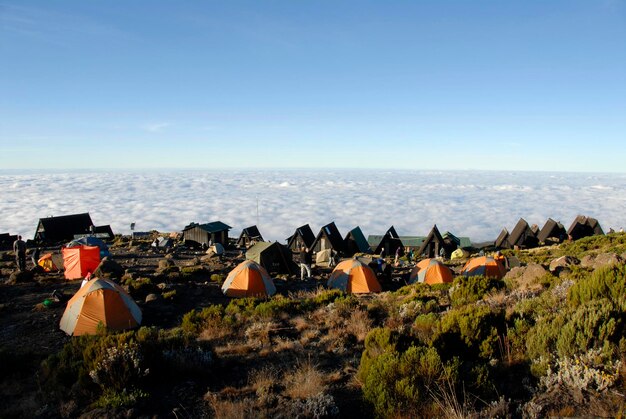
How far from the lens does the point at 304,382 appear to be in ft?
18.4

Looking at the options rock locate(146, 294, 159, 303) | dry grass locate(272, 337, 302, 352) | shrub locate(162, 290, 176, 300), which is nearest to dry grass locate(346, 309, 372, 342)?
dry grass locate(272, 337, 302, 352)

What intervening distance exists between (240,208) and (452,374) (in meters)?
172

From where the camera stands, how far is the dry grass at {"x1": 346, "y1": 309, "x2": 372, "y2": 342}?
8249 mm

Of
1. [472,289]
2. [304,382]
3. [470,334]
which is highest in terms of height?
[470,334]

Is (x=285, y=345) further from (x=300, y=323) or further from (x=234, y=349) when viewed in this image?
(x=300, y=323)

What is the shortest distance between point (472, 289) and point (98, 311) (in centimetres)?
1138

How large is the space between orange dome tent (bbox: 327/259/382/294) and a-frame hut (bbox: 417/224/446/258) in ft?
76.5

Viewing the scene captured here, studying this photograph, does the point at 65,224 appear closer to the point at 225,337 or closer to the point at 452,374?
the point at 225,337

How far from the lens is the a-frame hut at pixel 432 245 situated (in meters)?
39.8

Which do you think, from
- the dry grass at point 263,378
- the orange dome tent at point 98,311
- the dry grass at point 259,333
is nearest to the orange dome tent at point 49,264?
the orange dome tent at point 98,311

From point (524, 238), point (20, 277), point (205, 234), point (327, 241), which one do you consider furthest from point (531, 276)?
point (524, 238)

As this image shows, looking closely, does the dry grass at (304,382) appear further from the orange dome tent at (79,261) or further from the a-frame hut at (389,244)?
the a-frame hut at (389,244)

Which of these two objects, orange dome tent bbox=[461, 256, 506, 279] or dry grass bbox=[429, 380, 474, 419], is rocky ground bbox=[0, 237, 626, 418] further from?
orange dome tent bbox=[461, 256, 506, 279]

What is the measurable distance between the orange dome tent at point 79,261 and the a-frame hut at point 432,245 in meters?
30.1
